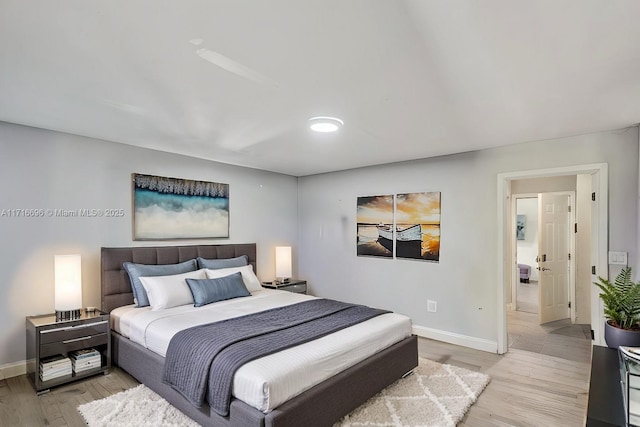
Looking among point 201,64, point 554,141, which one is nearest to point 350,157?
point 554,141

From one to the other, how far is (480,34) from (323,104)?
3.93 feet

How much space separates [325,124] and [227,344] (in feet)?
6.44

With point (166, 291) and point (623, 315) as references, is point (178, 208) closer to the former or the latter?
point (166, 291)

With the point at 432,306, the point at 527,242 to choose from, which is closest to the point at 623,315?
the point at 432,306

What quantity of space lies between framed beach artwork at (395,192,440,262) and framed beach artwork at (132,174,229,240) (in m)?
2.44

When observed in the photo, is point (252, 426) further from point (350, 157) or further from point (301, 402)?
point (350, 157)

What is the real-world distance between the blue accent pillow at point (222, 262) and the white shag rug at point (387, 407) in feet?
5.11

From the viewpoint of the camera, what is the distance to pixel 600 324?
330 centimetres

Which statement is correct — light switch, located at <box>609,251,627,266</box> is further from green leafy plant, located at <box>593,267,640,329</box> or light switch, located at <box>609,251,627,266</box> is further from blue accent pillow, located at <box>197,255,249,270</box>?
blue accent pillow, located at <box>197,255,249,270</box>

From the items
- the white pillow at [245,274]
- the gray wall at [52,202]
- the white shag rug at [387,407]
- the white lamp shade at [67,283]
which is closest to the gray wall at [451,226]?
the white shag rug at [387,407]

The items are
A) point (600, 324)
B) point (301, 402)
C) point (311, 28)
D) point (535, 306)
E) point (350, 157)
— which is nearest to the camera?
point (311, 28)

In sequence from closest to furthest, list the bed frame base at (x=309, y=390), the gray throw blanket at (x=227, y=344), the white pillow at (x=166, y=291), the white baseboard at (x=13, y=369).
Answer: the bed frame base at (x=309, y=390) < the gray throw blanket at (x=227, y=344) < the white baseboard at (x=13, y=369) < the white pillow at (x=166, y=291)

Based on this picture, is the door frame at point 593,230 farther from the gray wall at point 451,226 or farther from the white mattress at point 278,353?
the white mattress at point 278,353

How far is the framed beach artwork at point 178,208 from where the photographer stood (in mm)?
3963
